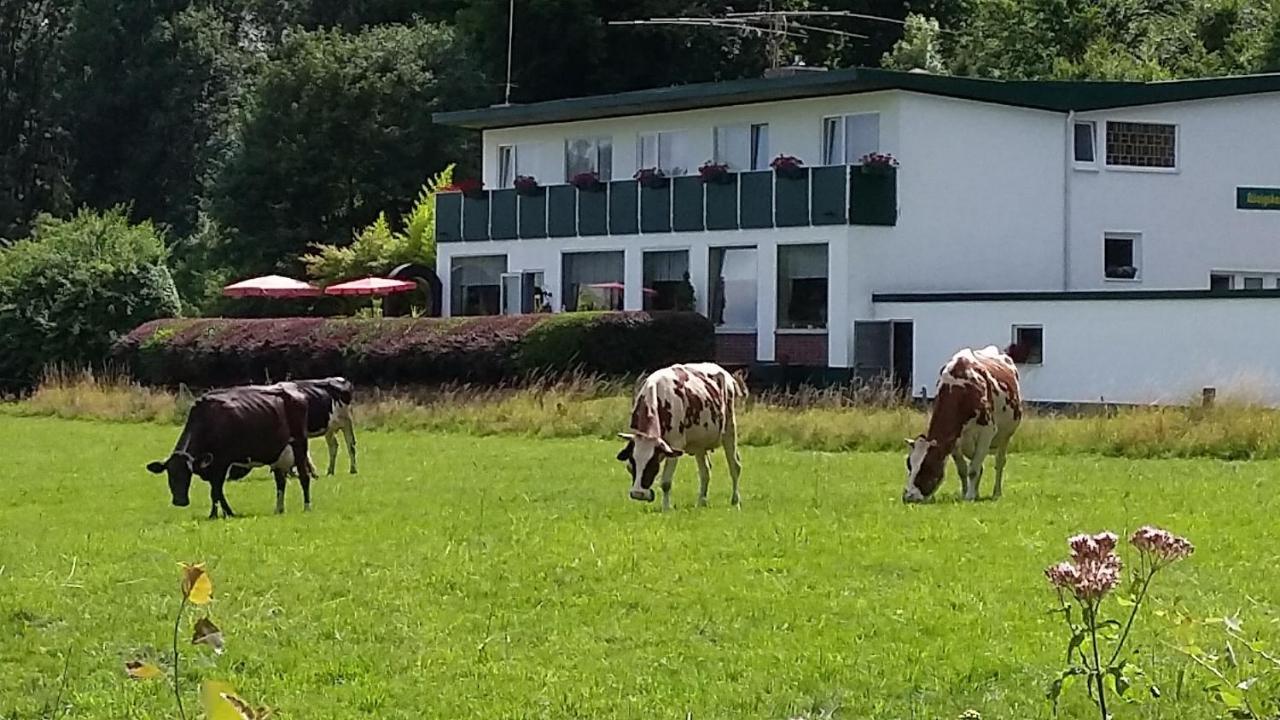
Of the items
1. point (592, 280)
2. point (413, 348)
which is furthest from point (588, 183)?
point (413, 348)

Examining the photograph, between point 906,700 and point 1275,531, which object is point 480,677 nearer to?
point 906,700

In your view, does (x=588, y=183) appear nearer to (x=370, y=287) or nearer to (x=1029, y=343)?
(x=370, y=287)

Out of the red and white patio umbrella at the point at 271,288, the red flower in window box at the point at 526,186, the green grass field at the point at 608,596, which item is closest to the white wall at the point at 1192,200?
the red flower in window box at the point at 526,186

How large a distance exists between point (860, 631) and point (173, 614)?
4496mm

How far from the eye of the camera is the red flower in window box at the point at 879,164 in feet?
142

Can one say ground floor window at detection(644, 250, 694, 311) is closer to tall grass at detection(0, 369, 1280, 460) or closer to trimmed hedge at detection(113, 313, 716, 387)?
trimmed hedge at detection(113, 313, 716, 387)

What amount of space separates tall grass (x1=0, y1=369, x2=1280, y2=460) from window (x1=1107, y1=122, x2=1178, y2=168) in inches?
405

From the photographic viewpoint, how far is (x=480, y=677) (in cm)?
1180

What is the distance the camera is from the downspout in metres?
45.3

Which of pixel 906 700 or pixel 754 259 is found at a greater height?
pixel 754 259

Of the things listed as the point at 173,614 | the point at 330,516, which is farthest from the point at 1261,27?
the point at 173,614

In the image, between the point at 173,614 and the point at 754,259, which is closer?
the point at 173,614

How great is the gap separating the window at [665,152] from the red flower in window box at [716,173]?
211 cm

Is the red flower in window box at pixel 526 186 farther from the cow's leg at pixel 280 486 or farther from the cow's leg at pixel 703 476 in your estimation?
the cow's leg at pixel 703 476
